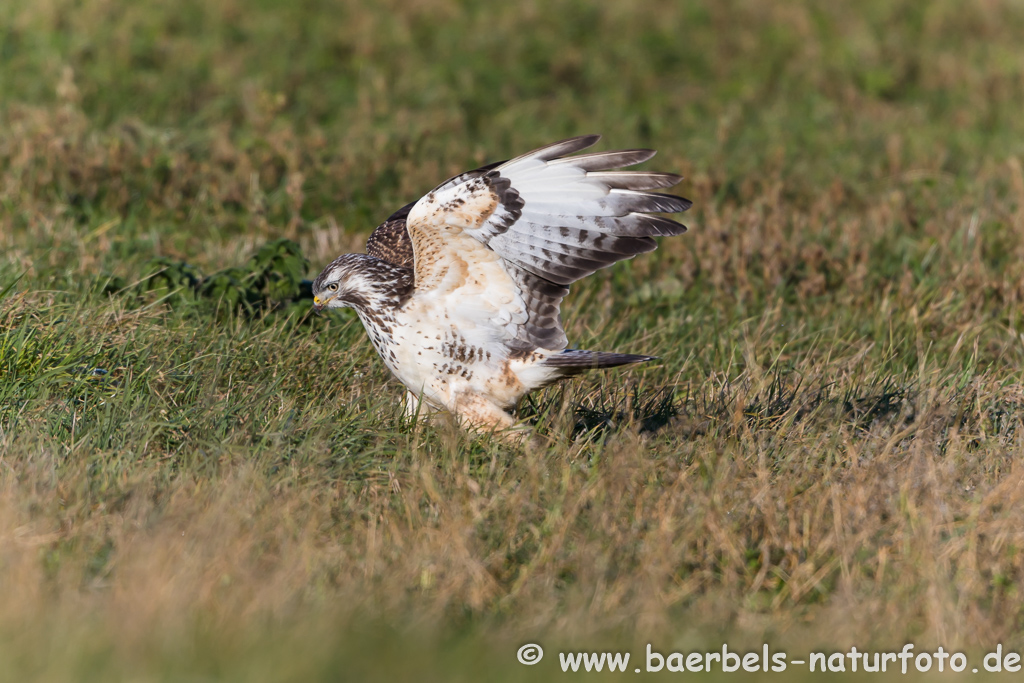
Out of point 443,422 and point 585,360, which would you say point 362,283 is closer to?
point 443,422

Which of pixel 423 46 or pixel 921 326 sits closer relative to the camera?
pixel 921 326

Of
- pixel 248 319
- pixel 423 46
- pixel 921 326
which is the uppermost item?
pixel 423 46

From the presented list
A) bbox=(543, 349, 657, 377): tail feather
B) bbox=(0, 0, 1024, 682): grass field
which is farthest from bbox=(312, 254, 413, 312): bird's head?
bbox=(543, 349, 657, 377): tail feather

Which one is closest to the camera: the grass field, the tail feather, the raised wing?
the grass field

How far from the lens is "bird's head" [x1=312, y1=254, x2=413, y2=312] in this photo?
4426 millimetres

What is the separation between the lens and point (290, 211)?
7.37 metres

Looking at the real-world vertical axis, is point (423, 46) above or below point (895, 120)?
above

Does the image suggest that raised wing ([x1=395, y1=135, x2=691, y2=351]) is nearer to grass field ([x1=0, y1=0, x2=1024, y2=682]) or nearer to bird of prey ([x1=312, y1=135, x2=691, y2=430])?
bird of prey ([x1=312, y1=135, x2=691, y2=430])

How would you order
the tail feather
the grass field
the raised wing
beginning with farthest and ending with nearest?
1. the raised wing
2. the tail feather
3. the grass field

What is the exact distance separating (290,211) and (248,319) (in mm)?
1856

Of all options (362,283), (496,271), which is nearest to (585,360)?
(496,271)

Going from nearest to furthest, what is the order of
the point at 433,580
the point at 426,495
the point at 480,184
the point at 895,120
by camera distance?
the point at 433,580
the point at 426,495
the point at 480,184
the point at 895,120

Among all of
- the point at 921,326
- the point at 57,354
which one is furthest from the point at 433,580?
the point at 921,326

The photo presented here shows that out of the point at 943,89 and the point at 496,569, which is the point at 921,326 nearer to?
the point at 496,569
